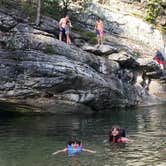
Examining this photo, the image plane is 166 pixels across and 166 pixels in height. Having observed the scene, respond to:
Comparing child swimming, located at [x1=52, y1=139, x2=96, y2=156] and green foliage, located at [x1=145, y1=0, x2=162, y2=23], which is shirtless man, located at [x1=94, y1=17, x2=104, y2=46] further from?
child swimming, located at [x1=52, y1=139, x2=96, y2=156]

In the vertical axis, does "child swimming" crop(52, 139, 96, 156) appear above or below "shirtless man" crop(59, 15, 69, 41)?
below

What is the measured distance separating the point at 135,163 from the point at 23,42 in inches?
593

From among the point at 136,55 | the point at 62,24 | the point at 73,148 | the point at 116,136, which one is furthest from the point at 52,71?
the point at 136,55

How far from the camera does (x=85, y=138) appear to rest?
834 inches

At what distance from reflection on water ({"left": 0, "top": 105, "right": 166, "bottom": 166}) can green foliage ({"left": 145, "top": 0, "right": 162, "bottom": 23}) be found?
51.2ft

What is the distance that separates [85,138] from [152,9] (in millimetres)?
27778

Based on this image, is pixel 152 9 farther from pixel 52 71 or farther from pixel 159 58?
pixel 52 71

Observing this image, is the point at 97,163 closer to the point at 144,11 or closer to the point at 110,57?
the point at 110,57

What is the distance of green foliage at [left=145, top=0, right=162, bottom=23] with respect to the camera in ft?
148

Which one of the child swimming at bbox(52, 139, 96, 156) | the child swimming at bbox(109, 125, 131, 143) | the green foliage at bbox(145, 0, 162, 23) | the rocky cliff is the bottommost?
the child swimming at bbox(52, 139, 96, 156)

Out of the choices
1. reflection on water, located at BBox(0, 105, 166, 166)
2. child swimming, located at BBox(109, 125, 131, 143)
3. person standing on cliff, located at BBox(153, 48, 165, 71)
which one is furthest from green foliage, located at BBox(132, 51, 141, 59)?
child swimming, located at BBox(109, 125, 131, 143)

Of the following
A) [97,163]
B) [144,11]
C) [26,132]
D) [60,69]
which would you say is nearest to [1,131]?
[26,132]

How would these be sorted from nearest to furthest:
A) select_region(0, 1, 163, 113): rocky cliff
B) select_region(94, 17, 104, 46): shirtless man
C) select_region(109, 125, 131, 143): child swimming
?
select_region(109, 125, 131, 143): child swimming, select_region(0, 1, 163, 113): rocky cliff, select_region(94, 17, 104, 46): shirtless man

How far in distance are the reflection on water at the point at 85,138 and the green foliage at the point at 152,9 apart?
15596mm
